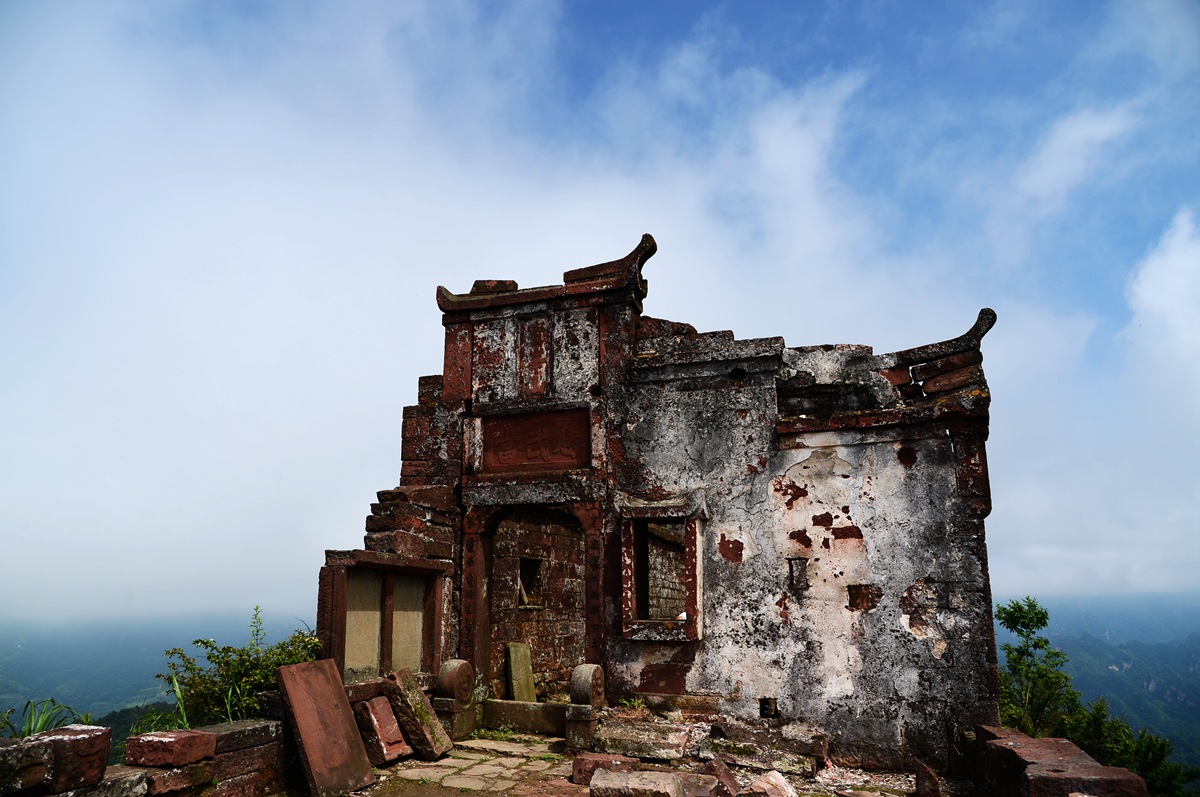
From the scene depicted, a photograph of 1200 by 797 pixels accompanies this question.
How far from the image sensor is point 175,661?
23.2 ft

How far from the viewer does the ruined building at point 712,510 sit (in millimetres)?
7691

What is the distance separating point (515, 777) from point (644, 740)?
4.56 feet

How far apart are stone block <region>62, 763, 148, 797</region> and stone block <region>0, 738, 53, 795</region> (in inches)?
12.1

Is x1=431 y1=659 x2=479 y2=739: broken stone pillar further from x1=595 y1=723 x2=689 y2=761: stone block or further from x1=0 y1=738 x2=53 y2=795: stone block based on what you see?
x1=0 y1=738 x2=53 y2=795: stone block

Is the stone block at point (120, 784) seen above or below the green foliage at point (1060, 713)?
above

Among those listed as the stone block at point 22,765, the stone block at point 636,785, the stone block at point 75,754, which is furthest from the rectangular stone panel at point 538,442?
the stone block at point 22,765

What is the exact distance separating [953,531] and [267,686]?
649 centimetres

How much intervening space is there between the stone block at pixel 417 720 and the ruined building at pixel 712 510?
1.33 feet

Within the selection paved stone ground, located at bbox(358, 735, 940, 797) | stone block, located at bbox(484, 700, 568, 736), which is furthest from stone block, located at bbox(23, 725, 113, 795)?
stone block, located at bbox(484, 700, 568, 736)

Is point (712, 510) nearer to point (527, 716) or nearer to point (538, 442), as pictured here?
point (538, 442)

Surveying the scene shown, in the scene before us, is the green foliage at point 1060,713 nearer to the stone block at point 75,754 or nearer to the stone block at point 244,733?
the stone block at point 244,733

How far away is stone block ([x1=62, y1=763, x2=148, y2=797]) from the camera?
4.92 m

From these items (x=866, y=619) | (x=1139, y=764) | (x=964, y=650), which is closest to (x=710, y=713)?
(x=866, y=619)

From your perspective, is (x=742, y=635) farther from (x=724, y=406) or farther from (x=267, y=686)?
(x=267, y=686)
